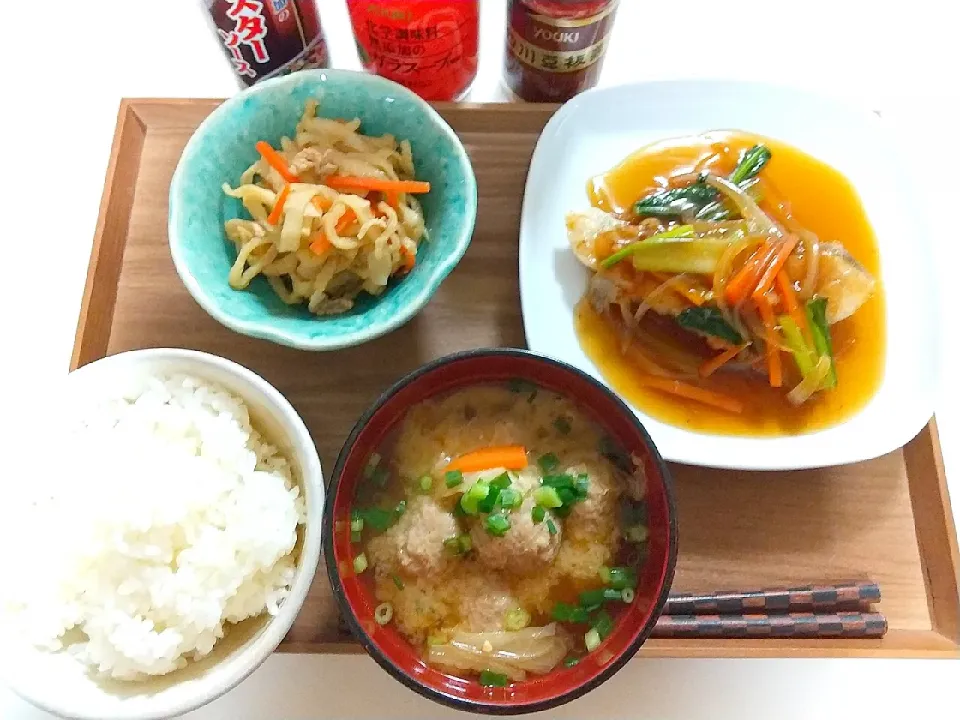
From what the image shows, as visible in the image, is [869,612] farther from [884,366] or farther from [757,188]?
[757,188]

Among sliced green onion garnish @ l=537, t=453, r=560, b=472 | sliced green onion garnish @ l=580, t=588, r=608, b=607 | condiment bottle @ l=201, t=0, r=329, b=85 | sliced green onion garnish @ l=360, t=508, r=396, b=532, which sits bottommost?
sliced green onion garnish @ l=580, t=588, r=608, b=607

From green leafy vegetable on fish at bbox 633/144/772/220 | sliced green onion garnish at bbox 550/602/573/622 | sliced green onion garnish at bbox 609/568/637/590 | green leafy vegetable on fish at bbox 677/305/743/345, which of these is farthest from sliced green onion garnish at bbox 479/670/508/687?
green leafy vegetable on fish at bbox 633/144/772/220

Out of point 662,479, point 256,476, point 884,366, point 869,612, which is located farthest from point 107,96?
point 869,612

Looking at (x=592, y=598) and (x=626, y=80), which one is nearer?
(x=592, y=598)

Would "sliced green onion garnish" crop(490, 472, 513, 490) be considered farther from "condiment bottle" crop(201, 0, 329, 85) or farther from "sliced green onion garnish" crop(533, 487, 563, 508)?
"condiment bottle" crop(201, 0, 329, 85)

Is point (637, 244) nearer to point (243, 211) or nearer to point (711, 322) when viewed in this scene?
point (711, 322)

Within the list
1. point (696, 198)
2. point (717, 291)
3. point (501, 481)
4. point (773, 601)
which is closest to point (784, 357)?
point (717, 291)
